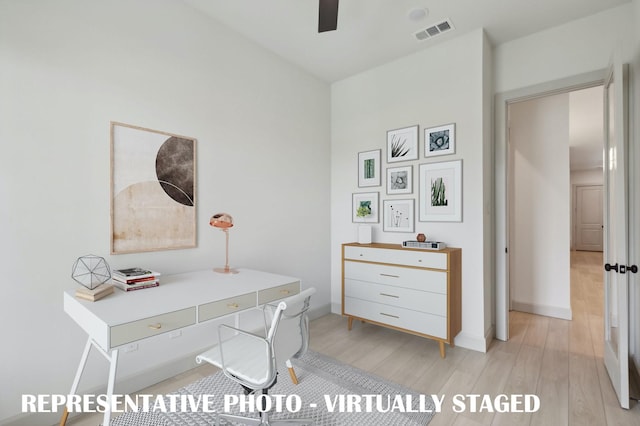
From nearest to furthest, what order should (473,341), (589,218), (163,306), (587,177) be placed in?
(163,306), (473,341), (589,218), (587,177)

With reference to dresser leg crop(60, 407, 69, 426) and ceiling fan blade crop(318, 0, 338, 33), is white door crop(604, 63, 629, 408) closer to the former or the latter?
ceiling fan blade crop(318, 0, 338, 33)

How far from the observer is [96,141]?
1984 mm

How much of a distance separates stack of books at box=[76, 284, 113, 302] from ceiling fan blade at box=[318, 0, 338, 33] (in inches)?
79.6

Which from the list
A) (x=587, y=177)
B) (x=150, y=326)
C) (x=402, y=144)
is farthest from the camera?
(x=587, y=177)

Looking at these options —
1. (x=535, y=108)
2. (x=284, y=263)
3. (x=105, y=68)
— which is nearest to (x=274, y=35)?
(x=105, y=68)

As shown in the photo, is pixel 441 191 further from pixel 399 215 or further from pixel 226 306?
pixel 226 306

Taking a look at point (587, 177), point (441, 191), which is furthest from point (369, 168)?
point (587, 177)

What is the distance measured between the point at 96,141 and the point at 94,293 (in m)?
1.02

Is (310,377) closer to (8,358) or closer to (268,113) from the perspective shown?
(8,358)

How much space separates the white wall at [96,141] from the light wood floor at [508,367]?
1.98ft

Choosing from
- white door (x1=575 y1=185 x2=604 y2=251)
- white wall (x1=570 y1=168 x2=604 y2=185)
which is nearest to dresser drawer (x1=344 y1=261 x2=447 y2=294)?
white door (x1=575 y1=185 x2=604 y2=251)

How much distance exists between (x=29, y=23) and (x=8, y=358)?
6.28 ft

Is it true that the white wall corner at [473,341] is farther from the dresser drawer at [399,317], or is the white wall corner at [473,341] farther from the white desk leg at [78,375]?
the white desk leg at [78,375]

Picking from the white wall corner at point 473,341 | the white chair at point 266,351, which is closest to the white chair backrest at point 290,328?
the white chair at point 266,351
